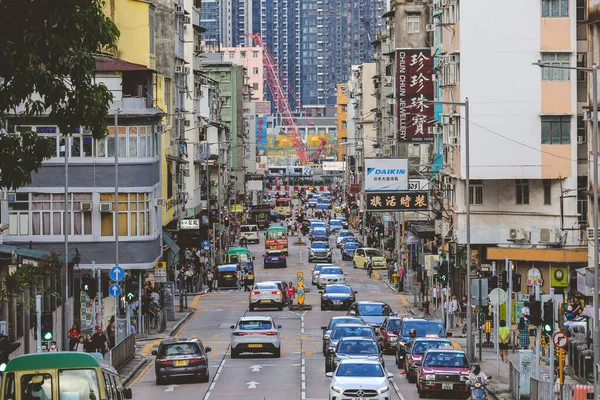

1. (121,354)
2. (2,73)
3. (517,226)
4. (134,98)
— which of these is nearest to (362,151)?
(517,226)

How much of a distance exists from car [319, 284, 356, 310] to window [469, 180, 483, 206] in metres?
8.13

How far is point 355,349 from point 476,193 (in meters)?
32.8

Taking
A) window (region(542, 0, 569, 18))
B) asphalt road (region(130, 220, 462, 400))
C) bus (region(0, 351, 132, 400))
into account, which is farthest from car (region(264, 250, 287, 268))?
bus (region(0, 351, 132, 400))

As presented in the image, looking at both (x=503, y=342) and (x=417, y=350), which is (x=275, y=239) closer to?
(x=503, y=342)

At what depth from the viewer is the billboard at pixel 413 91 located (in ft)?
276

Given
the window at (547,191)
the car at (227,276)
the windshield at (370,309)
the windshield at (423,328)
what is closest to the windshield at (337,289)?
the window at (547,191)

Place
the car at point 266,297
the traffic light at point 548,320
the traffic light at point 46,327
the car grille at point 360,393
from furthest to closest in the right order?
the car at point 266,297, the traffic light at point 46,327, the traffic light at point 548,320, the car grille at point 360,393

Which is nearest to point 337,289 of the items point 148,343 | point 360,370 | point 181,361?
point 148,343

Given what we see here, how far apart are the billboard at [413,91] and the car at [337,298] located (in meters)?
15.4

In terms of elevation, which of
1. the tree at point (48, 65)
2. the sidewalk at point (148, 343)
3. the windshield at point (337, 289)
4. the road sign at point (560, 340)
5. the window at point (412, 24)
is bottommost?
the sidewalk at point (148, 343)

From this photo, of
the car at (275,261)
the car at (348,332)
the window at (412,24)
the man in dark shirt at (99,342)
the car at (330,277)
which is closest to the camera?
the man in dark shirt at (99,342)

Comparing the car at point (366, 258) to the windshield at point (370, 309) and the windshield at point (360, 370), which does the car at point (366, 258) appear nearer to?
the windshield at point (370, 309)

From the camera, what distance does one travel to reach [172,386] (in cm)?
4297

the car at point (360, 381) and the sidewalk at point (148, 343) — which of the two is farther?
the sidewalk at point (148, 343)
